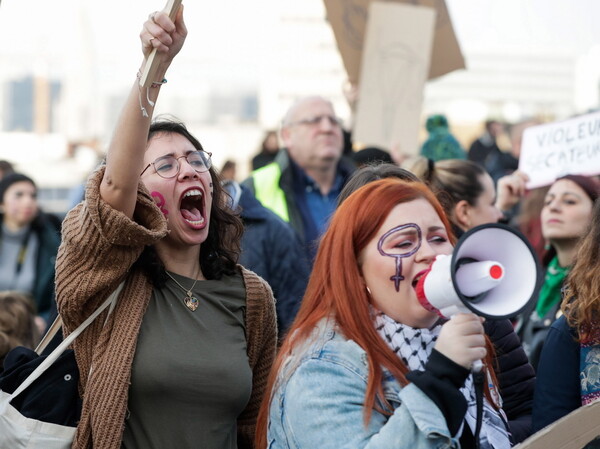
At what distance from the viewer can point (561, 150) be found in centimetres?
509

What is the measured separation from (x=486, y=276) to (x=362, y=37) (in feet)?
14.5

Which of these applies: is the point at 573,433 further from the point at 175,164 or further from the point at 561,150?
the point at 561,150

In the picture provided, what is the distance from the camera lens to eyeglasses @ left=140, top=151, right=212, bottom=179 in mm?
3191

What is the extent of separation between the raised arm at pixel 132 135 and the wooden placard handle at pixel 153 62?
0.01 m

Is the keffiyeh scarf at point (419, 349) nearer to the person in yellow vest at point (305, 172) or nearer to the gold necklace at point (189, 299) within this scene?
the gold necklace at point (189, 299)

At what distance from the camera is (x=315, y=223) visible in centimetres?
554

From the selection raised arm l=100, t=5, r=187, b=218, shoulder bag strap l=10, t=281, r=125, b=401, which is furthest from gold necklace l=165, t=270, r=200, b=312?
raised arm l=100, t=5, r=187, b=218

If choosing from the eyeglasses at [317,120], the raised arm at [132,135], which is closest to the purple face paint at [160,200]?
the raised arm at [132,135]

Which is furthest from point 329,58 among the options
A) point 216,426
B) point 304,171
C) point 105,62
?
point 216,426

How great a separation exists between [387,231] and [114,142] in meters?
0.75

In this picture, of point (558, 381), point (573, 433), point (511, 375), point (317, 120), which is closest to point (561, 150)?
point (317, 120)

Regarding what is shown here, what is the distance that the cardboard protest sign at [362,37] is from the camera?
250 inches

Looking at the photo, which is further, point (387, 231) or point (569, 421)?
point (387, 231)

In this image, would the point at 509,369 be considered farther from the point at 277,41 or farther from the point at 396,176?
the point at 277,41
